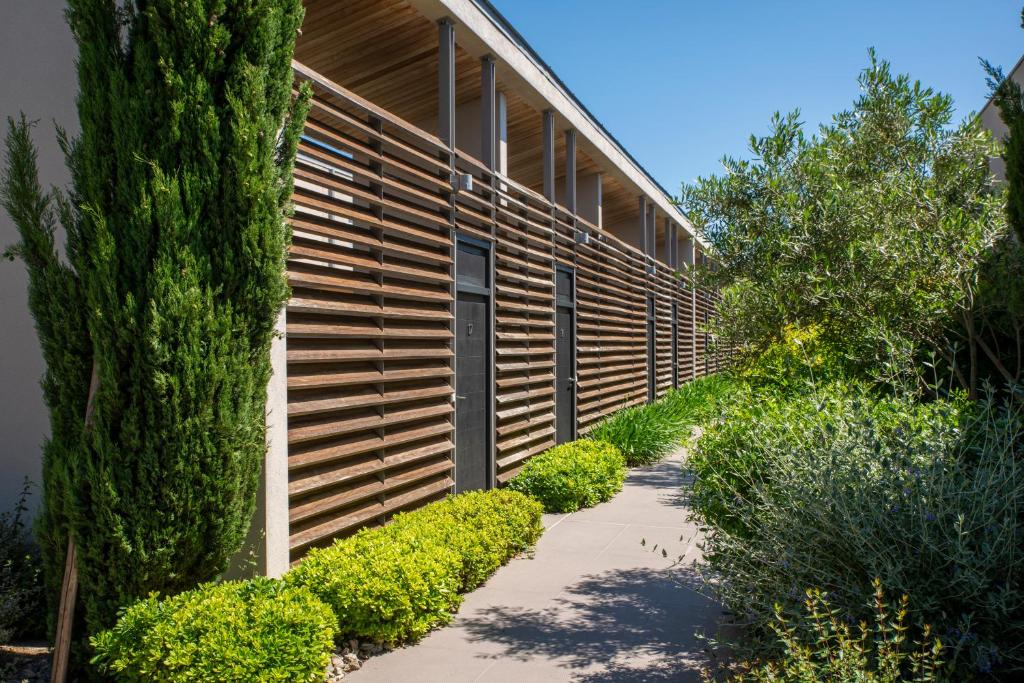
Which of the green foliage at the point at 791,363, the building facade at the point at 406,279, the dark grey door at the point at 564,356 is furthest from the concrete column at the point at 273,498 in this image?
the dark grey door at the point at 564,356

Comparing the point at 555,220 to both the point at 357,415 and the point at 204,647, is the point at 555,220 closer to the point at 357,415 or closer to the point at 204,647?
the point at 357,415

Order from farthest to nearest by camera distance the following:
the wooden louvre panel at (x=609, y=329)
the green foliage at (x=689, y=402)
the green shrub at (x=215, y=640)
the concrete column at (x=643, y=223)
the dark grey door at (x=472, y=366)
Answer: the concrete column at (x=643, y=223), the green foliage at (x=689, y=402), the wooden louvre panel at (x=609, y=329), the dark grey door at (x=472, y=366), the green shrub at (x=215, y=640)

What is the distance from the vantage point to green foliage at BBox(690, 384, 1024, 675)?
3.08 m

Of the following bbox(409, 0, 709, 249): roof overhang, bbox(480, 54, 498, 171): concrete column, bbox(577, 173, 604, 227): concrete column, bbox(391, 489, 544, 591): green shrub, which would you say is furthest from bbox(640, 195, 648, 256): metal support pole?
bbox(391, 489, 544, 591): green shrub

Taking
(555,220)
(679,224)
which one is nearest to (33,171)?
(555,220)

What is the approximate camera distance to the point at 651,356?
16344 mm

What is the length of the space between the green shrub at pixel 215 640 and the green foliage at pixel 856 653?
6.88 ft

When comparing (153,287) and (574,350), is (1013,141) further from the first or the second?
(574,350)

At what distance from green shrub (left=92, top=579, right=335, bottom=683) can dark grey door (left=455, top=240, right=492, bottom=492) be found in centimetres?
351

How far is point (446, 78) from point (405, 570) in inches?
184

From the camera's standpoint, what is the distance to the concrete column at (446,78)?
22.7 feet

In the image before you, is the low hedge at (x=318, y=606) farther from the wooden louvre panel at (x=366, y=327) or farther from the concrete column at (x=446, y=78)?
the concrete column at (x=446, y=78)

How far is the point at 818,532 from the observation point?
3.37 metres

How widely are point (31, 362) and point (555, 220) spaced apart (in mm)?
6999
